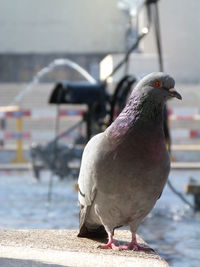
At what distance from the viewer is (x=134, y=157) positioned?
15.5 ft

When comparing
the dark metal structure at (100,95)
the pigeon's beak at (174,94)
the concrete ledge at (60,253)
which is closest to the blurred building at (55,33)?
the dark metal structure at (100,95)

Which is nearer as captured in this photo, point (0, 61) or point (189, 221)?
point (189, 221)

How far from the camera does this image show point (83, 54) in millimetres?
43375

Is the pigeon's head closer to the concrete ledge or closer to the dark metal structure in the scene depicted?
the concrete ledge

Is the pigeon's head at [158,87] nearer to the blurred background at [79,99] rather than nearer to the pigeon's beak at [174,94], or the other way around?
the pigeon's beak at [174,94]

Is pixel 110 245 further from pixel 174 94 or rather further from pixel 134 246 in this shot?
pixel 174 94

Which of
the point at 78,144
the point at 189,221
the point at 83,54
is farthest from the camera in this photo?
the point at 83,54

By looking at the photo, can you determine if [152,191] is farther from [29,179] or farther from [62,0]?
[62,0]

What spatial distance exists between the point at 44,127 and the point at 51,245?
19680mm

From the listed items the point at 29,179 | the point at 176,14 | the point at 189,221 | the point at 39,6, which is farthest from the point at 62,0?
the point at 189,221

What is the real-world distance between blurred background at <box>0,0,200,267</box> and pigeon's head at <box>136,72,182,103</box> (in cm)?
317

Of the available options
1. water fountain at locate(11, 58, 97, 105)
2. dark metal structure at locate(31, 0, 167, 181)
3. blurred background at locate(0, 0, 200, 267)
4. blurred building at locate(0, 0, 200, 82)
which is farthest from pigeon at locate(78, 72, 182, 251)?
blurred building at locate(0, 0, 200, 82)

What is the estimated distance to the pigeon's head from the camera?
15.6ft

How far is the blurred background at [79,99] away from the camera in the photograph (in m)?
11.0
